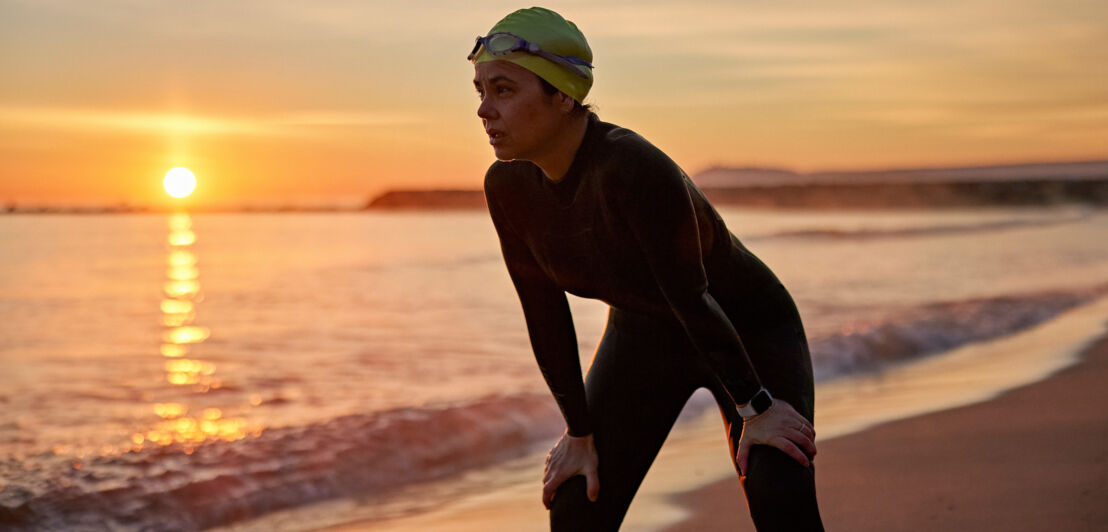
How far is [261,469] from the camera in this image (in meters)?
6.57

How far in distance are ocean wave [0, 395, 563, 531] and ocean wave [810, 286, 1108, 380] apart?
3.48 m

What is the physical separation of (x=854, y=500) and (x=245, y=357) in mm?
8219

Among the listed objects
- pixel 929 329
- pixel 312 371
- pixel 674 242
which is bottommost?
pixel 674 242

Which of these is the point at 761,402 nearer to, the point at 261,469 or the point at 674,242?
the point at 674,242

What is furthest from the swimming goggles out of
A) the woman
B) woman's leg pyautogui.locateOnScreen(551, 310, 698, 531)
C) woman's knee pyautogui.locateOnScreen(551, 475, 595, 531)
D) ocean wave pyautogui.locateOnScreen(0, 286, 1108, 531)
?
ocean wave pyautogui.locateOnScreen(0, 286, 1108, 531)

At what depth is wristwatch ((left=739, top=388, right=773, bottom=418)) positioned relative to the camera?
8.24 feet

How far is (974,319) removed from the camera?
517 inches

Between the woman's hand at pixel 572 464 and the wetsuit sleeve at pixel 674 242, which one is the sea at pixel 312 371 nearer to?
the woman's hand at pixel 572 464

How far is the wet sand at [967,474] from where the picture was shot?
471cm

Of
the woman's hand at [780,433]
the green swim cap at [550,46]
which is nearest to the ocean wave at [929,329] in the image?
the woman's hand at [780,433]

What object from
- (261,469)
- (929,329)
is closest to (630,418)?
(261,469)

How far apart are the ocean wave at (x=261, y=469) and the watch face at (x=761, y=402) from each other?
4064 mm

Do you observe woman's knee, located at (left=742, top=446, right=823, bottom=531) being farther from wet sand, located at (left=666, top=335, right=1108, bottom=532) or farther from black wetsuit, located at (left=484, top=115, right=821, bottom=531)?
wet sand, located at (left=666, top=335, right=1108, bottom=532)

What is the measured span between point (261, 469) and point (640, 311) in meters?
4.41
